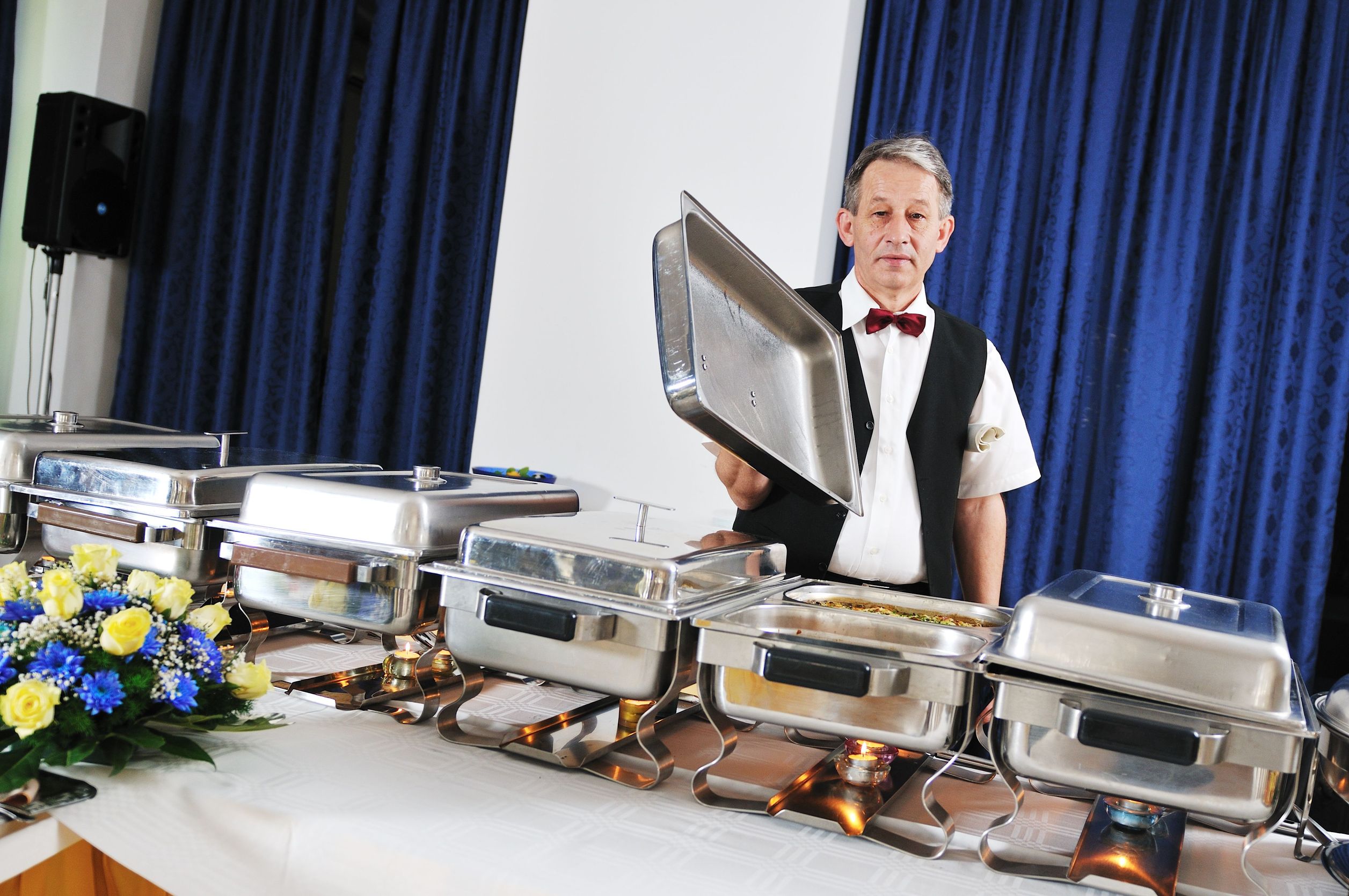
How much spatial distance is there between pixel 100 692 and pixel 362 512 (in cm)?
38

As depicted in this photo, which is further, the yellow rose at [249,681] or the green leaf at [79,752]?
the yellow rose at [249,681]

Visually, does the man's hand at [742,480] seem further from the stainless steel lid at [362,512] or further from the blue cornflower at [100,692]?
the blue cornflower at [100,692]

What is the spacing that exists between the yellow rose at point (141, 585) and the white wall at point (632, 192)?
186 cm

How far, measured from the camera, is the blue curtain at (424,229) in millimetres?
3875

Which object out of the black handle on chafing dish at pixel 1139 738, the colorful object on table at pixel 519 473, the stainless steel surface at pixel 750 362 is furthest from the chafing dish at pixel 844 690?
the colorful object on table at pixel 519 473

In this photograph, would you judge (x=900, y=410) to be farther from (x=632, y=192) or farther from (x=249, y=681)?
(x=632, y=192)

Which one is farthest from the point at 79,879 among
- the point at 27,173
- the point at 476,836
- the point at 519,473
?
the point at 27,173

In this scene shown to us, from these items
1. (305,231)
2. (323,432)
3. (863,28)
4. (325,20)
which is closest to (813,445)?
(863,28)

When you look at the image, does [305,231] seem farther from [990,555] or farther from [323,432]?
[990,555]

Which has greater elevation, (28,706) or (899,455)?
(899,455)

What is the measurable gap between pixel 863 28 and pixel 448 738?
263cm

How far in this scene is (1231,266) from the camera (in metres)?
2.82

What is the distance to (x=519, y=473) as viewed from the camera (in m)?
2.97

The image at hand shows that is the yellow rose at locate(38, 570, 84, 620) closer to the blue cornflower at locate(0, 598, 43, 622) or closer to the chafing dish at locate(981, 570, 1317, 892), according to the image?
the blue cornflower at locate(0, 598, 43, 622)
